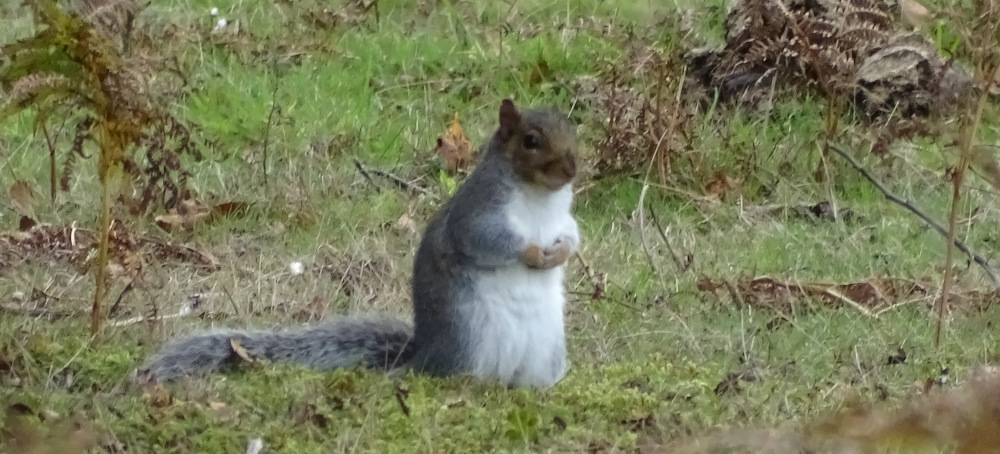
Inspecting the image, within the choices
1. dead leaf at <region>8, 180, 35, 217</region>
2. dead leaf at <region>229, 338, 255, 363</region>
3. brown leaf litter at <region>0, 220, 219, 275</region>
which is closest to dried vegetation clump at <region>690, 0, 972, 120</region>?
brown leaf litter at <region>0, 220, 219, 275</region>

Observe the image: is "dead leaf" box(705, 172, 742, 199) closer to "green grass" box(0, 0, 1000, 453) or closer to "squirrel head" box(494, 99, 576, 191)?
"green grass" box(0, 0, 1000, 453)

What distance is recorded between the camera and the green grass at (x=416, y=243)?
2357 millimetres

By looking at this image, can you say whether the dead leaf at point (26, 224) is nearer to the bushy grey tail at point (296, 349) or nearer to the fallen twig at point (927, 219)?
the bushy grey tail at point (296, 349)

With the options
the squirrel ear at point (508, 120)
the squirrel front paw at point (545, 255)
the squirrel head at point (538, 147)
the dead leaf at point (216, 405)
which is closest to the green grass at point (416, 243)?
the dead leaf at point (216, 405)

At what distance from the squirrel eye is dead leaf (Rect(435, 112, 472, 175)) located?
80.1 inches

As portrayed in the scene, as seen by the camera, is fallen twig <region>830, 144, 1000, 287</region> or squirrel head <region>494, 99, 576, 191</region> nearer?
squirrel head <region>494, 99, 576, 191</region>

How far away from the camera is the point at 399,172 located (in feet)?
15.7

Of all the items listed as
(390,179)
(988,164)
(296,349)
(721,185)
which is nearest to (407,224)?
(390,179)

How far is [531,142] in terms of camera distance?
2666mm

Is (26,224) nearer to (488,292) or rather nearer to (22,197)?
(22,197)

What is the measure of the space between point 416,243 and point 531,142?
1.48m

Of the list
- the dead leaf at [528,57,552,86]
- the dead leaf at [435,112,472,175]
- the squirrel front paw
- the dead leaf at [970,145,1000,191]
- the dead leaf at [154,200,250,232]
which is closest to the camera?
the dead leaf at [970,145,1000,191]

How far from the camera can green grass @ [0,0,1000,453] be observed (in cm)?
236

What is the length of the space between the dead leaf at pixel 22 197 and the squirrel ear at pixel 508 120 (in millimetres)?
2121
